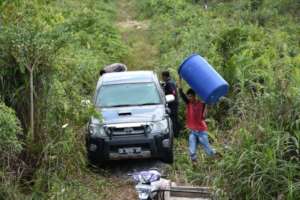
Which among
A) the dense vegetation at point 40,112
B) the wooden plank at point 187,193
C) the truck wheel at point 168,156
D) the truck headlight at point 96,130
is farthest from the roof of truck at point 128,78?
the wooden plank at point 187,193

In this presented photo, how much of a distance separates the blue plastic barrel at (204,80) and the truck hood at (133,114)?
769 mm

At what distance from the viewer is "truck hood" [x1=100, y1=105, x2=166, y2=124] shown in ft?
30.9

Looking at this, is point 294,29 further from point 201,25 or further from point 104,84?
point 104,84

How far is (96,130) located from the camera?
9.38 meters

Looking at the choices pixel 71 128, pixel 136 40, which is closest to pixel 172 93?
pixel 71 128

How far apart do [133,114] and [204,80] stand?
4.54ft

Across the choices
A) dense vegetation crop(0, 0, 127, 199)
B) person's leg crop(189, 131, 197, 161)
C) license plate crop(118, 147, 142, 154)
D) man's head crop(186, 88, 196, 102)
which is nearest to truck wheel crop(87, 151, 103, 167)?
dense vegetation crop(0, 0, 127, 199)

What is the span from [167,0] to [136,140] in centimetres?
2038

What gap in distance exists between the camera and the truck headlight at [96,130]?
9312mm

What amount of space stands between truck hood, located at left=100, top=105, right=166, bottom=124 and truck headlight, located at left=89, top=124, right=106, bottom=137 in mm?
139

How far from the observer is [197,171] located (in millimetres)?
9008

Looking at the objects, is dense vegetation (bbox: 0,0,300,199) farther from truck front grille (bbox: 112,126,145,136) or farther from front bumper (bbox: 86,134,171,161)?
truck front grille (bbox: 112,126,145,136)

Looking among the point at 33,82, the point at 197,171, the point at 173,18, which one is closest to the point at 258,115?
the point at 197,171

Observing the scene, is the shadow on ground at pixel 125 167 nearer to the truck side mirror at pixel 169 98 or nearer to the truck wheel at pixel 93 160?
the truck wheel at pixel 93 160
